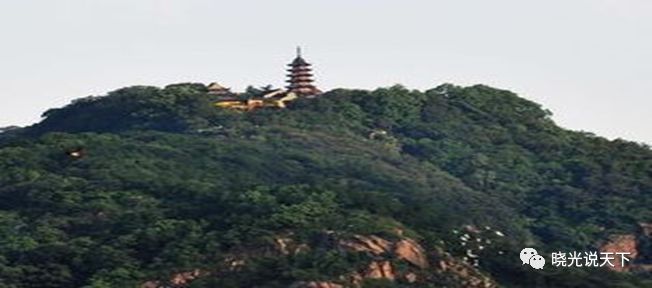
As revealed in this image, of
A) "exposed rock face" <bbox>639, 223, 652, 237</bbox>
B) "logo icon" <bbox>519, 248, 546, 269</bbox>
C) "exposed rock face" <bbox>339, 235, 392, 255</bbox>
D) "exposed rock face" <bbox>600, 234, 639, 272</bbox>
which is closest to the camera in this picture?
"exposed rock face" <bbox>339, 235, 392, 255</bbox>

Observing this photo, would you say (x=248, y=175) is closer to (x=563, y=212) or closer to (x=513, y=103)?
(x=563, y=212)

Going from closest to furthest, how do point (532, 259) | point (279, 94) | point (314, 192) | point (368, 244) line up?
point (368, 244) < point (532, 259) < point (314, 192) < point (279, 94)

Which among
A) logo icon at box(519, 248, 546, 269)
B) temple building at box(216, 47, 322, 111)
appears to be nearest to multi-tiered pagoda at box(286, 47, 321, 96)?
temple building at box(216, 47, 322, 111)

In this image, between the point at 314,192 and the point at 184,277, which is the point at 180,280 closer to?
the point at 184,277

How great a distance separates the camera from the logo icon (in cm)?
10544

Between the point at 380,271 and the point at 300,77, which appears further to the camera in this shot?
the point at 300,77

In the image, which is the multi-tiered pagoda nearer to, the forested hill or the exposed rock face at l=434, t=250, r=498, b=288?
the forested hill

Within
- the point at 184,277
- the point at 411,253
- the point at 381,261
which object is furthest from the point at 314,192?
the point at 184,277

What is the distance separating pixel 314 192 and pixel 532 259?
39.3 feet

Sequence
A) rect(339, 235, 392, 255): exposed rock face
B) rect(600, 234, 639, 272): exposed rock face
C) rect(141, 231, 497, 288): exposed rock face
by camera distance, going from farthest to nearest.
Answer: rect(600, 234, 639, 272): exposed rock face
rect(339, 235, 392, 255): exposed rock face
rect(141, 231, 497, 288): exposed rock face

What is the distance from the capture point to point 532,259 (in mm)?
105875

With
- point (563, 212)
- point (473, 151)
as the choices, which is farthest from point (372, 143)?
point (563, 212)

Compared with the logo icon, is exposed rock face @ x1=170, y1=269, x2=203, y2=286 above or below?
below

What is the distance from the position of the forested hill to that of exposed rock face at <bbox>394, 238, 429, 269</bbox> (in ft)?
0.26
